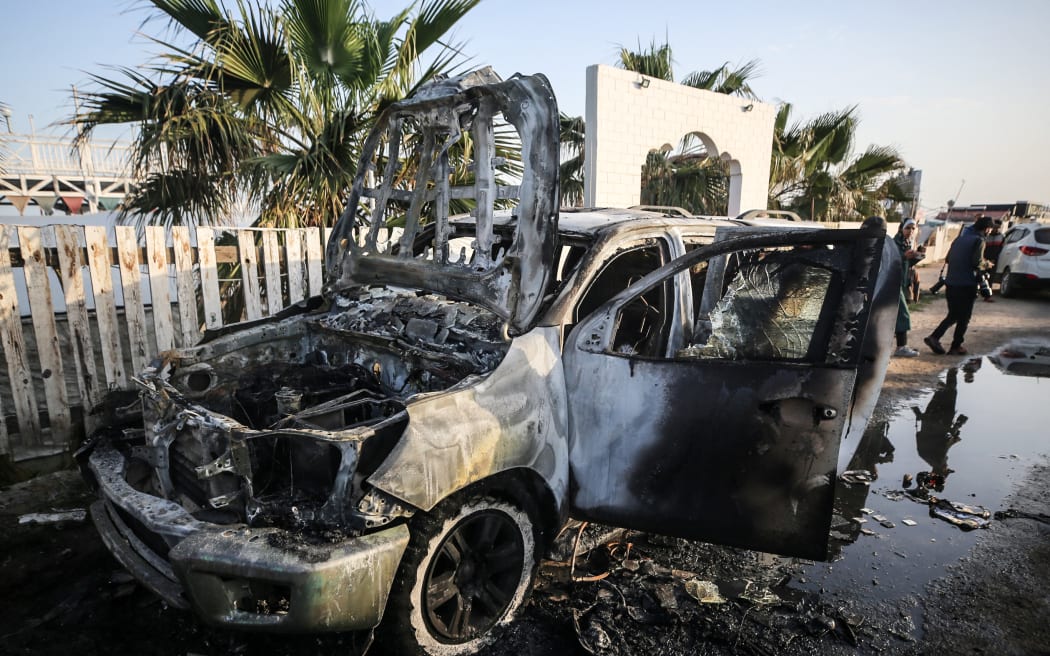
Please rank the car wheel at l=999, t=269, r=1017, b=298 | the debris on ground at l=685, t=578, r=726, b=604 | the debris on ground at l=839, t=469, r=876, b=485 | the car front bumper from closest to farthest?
the car front bumper
the debris on ground at l=685, t=578, r=726, b=604
the debris on ground at l=839, t=469, r=876, b=485
the car wheel at l=999, t=269, r=1017, b=298

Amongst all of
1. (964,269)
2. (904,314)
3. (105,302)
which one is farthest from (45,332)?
(964,269)

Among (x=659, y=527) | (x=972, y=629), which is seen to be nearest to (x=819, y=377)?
(x=659, y=527)

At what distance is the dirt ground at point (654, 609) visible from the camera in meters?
2.31

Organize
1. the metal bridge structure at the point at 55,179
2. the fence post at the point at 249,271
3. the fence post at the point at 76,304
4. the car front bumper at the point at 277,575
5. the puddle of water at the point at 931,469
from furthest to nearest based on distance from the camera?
the metal bridge structure at the point at 55,179, the fence post at the point at 249,271, the fence post at the point at 76,304, the puddle of water at the point at 931,469, the car front bumper at the point at 277,575

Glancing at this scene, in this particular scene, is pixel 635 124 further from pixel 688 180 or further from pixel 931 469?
pixel 931 469

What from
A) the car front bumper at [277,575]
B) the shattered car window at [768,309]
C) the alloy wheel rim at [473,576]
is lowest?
the alloy wheel rim at [473,576]

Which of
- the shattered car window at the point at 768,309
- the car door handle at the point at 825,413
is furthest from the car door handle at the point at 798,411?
the shattered car window at the point at 768,309

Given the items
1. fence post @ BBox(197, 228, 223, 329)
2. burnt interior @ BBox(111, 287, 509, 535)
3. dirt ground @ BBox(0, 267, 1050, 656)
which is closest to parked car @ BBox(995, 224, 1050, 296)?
dirt ground @ BBox(0, 267, 1050, 656)

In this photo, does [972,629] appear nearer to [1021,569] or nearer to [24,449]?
[1021,569]

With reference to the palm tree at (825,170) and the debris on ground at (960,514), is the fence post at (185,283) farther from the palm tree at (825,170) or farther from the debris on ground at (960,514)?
the palm tree at (825,170)

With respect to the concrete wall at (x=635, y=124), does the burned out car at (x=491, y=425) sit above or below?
below

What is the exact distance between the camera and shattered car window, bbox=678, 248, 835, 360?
2.46 m

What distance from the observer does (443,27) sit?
6.09m

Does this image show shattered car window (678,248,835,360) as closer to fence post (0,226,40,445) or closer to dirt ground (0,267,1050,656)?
dirt ground (0,267,1050,656)
